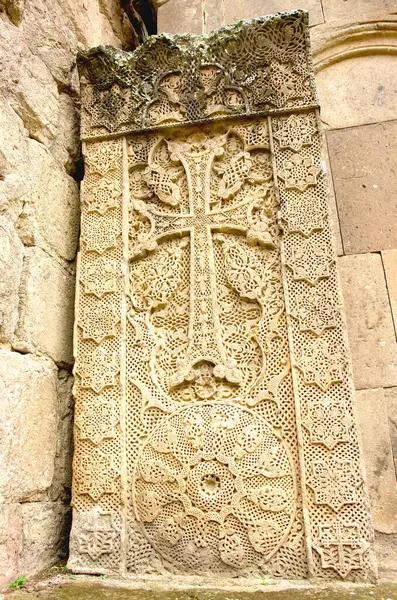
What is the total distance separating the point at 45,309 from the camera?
2.57m

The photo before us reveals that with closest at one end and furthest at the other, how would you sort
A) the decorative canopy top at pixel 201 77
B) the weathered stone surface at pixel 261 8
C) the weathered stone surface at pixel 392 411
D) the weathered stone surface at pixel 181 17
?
the weathered stone surface at pixel 392 411 → the decorative canopy top at pixel 201 77 → the weathered stone surface at pixel 261 8 → the weathered stone surface at pixel 181 17

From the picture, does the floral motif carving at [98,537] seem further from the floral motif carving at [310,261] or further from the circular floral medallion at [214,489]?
the floral motif carving at [310,261]

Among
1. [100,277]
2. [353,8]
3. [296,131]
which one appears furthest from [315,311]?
[353,8]

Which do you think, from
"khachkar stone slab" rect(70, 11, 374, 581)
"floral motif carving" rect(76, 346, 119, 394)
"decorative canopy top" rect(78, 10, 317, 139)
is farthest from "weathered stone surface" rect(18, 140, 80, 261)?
"floral motif carving" rect(76, 346, 119, 394)

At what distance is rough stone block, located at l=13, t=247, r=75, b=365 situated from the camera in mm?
2391

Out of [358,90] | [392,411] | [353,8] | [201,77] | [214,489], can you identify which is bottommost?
[214,489]

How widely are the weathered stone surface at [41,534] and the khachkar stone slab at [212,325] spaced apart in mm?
148

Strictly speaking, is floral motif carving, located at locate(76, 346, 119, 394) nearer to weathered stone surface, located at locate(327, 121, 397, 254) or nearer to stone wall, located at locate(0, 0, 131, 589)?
stone wall, located at locate(0, 0, 131, 589)

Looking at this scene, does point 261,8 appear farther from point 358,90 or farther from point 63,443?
point 63,443

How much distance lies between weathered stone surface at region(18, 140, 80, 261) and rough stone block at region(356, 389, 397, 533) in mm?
1824

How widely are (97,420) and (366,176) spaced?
2134mm

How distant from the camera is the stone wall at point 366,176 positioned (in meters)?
2.70

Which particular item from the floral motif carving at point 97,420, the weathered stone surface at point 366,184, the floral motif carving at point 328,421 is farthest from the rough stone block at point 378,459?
the floral motif carving at point 97,420

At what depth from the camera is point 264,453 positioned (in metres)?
2.34
